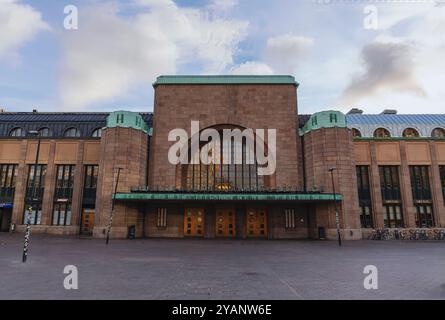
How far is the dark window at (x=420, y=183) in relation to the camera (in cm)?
3934

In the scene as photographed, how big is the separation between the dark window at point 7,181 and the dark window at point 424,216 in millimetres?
56778

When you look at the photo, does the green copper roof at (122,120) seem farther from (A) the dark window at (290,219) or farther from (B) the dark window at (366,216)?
(B) the dark window at (366,216)

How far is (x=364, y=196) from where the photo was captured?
39.2 m

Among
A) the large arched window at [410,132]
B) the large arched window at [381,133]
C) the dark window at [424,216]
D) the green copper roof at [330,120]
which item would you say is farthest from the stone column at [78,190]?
the large arched window at [410,132]

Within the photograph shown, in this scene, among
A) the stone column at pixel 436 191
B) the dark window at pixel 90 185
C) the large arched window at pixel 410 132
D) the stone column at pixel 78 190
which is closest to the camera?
the stone column at pixel 436 191

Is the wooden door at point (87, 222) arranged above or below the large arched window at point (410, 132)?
below

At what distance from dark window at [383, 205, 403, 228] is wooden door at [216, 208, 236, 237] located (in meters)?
20.6

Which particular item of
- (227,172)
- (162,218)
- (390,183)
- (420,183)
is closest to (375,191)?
(390,183)

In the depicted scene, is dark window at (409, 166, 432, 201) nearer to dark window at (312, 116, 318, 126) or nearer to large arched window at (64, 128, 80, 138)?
dark window at (312, 116, 318, 126)

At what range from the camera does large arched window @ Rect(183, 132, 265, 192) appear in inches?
1598

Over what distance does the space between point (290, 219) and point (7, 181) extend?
40.5m

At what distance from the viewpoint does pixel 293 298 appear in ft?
29.8

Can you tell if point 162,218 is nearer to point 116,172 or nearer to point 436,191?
point 116,172

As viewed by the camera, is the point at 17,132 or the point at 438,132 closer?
the point at 438,132
